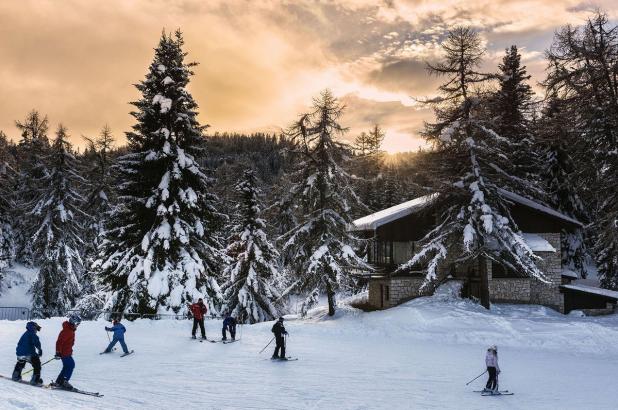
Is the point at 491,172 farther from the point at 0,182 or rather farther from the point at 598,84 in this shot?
the point at 0,182

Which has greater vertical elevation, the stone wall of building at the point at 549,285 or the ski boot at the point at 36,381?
the stone wall of building at the point at 549,285

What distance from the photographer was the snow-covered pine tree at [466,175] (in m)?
24.2

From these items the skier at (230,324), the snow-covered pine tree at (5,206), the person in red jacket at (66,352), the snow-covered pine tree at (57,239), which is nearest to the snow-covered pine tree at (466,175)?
the skier at (230,324)

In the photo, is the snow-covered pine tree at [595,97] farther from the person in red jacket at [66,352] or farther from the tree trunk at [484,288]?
the person in red jacket at [66,352]

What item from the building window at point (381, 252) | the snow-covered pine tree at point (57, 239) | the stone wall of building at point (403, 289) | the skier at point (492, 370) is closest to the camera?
the skier at point (492, 370)

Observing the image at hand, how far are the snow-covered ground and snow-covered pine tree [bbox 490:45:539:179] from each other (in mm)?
16143

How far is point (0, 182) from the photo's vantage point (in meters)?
35.6

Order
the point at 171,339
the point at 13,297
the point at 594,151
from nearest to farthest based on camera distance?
the point at 171,339 < the point at 594,151 < the point at 13,297

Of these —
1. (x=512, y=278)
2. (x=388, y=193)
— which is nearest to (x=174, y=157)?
(x=512, y=278)

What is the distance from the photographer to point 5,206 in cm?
3834

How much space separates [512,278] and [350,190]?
37.6 feet

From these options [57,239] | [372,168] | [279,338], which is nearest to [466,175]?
[279,338]

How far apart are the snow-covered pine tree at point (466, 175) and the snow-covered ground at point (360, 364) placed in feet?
10.3

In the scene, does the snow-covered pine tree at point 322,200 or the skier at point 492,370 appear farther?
the snow-covered pine tree at point 322,200
